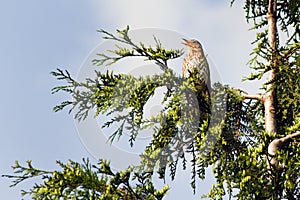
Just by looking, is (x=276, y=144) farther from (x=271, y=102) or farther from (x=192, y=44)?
(x=192, y=44)

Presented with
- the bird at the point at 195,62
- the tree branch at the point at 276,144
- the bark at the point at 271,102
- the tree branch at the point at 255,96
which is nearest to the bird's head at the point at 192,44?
the bird at the point at 195,62

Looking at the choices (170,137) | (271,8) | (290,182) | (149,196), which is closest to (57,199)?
(149,196)

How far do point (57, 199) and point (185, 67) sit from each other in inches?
160

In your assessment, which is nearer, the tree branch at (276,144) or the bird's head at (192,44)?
the tree branch at (276,144)

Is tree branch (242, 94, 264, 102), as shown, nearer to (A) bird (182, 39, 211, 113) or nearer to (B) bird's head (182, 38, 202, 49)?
(A) bird (182, 39, 211, 113)

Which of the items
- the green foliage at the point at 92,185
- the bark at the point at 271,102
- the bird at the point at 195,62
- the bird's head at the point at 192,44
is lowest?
the green foliage at the point at 92,185

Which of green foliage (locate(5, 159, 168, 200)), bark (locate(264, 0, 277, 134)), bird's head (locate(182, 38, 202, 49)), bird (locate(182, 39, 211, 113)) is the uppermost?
bird's head (locate(182, 38, 202, 49))

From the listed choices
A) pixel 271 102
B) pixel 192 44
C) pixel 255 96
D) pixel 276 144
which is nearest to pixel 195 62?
pixel 192 44

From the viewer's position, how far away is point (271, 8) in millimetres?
9852

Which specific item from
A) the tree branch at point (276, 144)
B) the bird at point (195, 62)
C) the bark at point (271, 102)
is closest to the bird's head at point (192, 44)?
the bird at point (195, 62)

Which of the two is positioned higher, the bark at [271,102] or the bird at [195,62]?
the bird at [195,62]

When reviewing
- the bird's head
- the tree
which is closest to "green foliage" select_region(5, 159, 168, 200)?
the tree

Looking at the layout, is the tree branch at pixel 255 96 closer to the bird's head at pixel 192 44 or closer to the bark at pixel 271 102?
the bark at pixel 271 102

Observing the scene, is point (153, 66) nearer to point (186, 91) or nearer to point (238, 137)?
point (186, 91)
